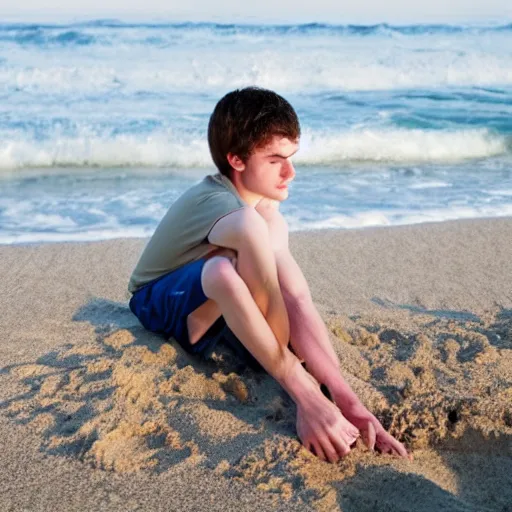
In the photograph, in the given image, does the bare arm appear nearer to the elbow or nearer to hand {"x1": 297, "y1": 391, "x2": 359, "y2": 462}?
the elbow

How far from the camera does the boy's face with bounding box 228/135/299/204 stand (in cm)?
272

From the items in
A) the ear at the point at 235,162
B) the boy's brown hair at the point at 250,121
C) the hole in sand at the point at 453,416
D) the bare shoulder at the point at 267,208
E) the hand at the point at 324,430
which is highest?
the boy's brown hair at the point at 250,121

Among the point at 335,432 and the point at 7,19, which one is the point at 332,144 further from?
the point at 7,19

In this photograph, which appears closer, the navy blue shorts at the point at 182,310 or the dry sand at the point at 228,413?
the dry sand at the point at 228,413

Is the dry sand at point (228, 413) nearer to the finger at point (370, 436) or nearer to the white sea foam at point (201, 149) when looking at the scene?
the finger at point (370, 436)

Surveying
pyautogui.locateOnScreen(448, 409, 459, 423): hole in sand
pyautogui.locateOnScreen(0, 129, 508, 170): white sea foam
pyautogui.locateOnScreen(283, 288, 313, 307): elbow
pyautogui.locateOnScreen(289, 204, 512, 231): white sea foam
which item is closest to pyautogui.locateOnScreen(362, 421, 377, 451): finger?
pyautogui.locateOnScreen(448, 409, 459, 423): hole in sand

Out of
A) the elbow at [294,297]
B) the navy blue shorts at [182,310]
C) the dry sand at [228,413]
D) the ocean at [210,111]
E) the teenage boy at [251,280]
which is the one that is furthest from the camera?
the ocean at [210,111]

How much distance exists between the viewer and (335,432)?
2.31 m

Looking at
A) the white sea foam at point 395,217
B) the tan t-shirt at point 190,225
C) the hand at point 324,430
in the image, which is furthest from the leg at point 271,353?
the white sea foam at point 395,217

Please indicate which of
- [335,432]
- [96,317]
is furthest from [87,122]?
[335,432]

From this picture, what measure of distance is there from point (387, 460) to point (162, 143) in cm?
655

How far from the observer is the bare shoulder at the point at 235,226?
2.46 m

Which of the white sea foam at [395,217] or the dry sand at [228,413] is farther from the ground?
the dry sand at [228,413]

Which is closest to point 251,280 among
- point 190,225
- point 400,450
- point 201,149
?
point 190,225
